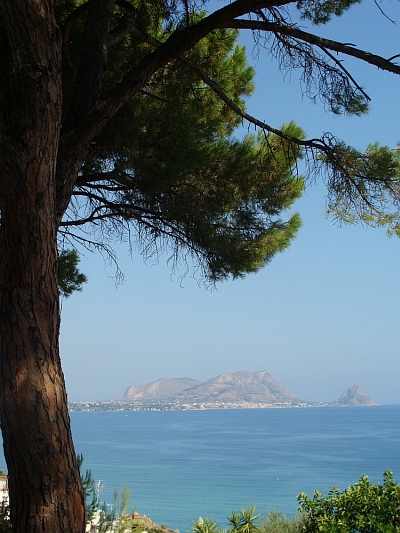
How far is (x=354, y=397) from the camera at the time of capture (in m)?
162

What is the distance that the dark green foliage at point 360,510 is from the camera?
3.75 meters

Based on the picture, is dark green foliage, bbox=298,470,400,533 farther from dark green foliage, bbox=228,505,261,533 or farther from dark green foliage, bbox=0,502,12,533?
dark green foliage, bbox=228,505,261,533

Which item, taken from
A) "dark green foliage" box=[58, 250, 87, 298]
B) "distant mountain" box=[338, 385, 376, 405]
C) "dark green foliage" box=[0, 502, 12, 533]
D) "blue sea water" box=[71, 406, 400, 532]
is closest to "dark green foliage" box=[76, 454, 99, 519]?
"dark green foliage" box=[0, 502, 12, 533]

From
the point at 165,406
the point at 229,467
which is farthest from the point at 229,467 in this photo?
the point at 165,406

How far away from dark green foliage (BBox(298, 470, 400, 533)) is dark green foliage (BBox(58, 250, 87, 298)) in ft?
8.02

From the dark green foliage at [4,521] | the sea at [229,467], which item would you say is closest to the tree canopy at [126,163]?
the dark green foliage at [4,521]

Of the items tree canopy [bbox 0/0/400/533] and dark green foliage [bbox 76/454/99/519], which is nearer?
tree canopy [bbox 0/0/400/533]

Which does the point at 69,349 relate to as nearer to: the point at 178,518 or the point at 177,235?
the point at 178,518

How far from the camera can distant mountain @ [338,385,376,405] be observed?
161875 millimetres

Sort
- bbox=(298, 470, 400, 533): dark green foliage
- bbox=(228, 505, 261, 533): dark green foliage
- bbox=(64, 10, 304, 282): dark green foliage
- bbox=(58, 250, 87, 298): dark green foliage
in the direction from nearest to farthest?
bbox=(298, 470, 400, 533): dark green foliage → bbox=(64, 10, 304, 282): dark green foliage → bbox=(58, 250, 87, 298): dark green foliage → bbox=(228, 505, 261, 533): dark green foliage

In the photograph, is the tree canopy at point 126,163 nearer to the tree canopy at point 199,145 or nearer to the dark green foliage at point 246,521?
the tree canopy at point 199,145

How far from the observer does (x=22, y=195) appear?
7.37 feet

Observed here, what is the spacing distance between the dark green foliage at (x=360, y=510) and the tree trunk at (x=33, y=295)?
2223mm

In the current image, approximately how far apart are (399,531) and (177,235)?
7.60 ft
